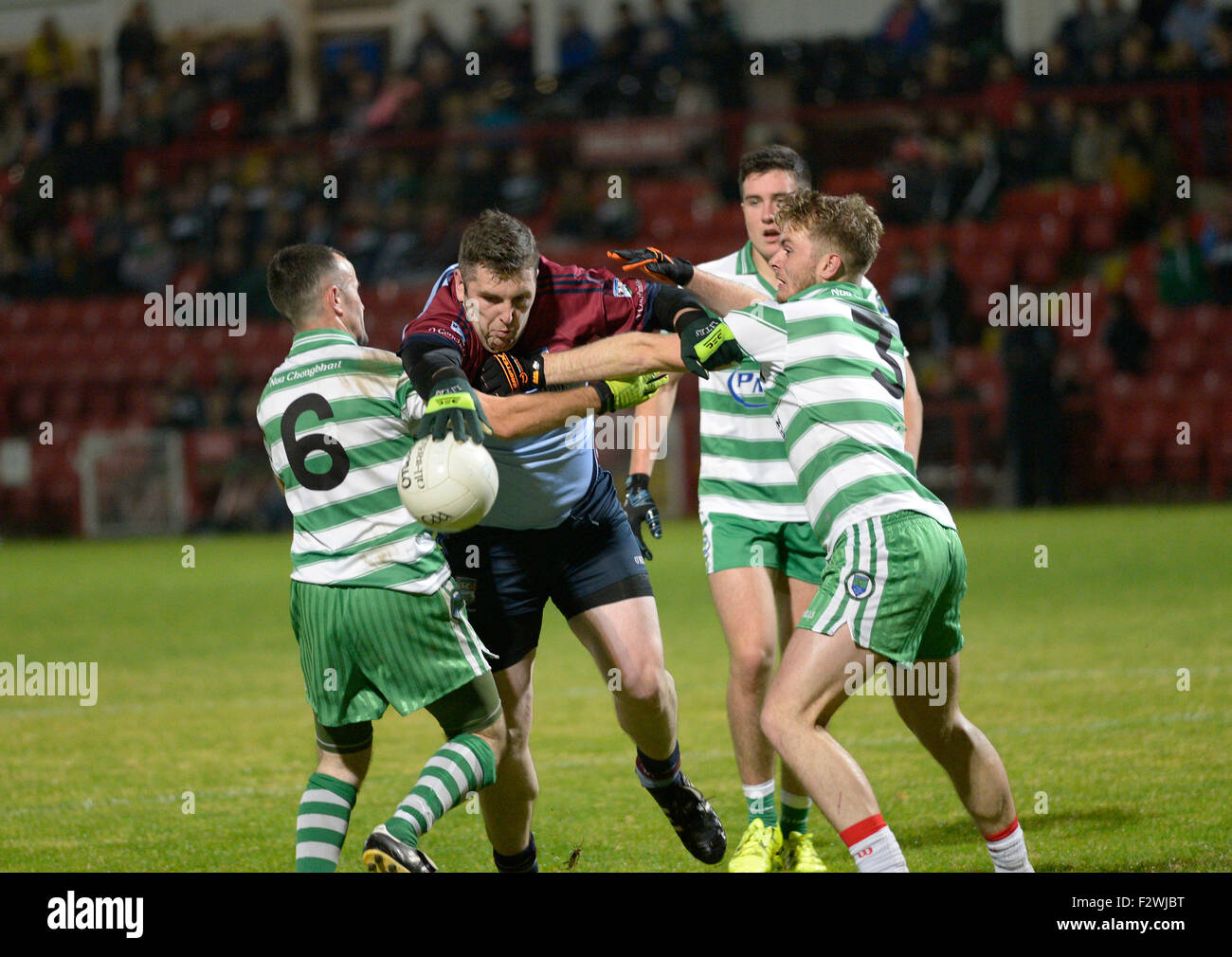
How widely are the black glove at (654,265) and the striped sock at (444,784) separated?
159 centimetres

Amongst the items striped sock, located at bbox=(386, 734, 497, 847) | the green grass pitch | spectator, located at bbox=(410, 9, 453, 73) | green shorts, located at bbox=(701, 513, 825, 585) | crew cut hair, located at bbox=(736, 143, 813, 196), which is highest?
spectator, located at bbox=(410, 9, 453, 73)

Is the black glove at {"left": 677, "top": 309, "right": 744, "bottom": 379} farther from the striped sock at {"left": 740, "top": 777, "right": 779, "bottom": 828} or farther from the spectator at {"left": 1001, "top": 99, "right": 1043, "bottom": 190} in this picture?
the spectator at {"left": 1001, "top": 99, "right": 1043, "bottom": 190}

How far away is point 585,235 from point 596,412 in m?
15.7

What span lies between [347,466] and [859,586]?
148 centimetres

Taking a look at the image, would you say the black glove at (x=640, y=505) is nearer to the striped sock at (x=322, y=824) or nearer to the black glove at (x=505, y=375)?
the black glove at (x=505, y=375)

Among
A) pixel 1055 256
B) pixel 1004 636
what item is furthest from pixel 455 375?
pixel 1055 256

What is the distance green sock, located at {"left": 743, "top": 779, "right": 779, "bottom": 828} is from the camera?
505cm

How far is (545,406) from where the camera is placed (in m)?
4.45

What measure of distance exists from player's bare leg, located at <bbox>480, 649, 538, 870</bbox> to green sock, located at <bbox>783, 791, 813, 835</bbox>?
929 mm

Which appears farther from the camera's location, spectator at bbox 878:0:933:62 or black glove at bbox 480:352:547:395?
spectator at bbox 878:0:933:62

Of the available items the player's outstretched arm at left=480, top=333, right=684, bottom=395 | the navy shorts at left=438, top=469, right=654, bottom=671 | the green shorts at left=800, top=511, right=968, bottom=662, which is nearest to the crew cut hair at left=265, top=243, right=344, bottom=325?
the player's outstretched arm at left=480, top=333, right=684, bottom=395

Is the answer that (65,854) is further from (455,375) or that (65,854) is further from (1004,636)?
(1004,636)

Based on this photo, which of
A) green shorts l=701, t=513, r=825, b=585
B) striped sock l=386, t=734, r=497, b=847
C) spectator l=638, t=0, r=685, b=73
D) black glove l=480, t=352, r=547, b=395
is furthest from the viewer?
spectator l=638, t=0, r=685, b=73

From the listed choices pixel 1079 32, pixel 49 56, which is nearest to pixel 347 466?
pixel 1079 32
